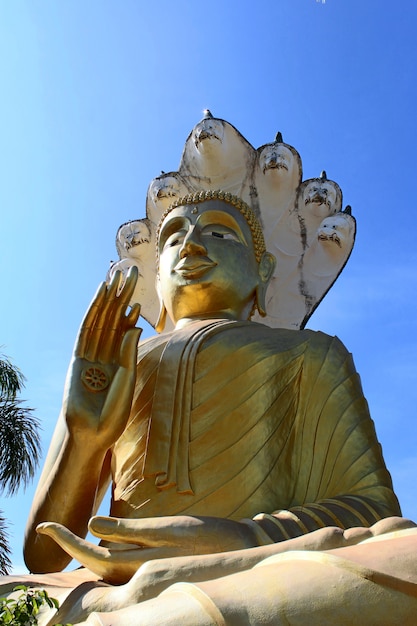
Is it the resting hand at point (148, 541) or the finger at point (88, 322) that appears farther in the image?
the finger at point (88, 322)

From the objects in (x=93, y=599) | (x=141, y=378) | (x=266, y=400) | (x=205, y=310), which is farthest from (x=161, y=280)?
(x=93, y=599)

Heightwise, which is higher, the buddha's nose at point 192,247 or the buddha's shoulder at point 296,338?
the buddha's nose at point 192,247

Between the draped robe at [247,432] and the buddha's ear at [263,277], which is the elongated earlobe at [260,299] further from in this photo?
the draped robe at [247,432]

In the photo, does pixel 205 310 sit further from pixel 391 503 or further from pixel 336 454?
pixel 391 503

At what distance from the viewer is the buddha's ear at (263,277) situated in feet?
17.9

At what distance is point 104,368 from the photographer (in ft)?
14.2

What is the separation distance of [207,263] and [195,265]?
75 millimetres

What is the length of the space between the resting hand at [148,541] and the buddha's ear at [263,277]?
227 cm

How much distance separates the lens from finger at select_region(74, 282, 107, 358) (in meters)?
4.39

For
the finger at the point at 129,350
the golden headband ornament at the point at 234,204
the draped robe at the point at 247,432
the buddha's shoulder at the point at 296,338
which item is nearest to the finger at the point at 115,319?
the finger at the point at 129,350

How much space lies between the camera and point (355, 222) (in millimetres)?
6199

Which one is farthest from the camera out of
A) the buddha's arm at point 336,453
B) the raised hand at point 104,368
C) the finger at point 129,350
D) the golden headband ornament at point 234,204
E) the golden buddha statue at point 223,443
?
the golden headband ornament at point 234,204

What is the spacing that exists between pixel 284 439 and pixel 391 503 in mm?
684

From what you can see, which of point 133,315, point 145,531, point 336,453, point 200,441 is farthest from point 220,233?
point 145,531
